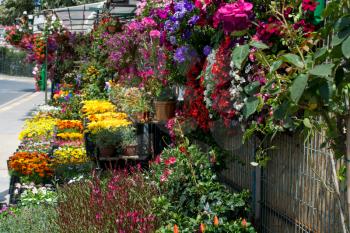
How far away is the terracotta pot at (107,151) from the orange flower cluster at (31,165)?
2.44ft

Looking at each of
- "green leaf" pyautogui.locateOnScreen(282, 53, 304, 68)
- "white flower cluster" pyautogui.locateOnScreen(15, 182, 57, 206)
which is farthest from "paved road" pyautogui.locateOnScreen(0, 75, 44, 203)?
"green leaf" pyautogui.locateOnScreen(282, 53, 304, 68)

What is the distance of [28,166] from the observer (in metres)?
8.12

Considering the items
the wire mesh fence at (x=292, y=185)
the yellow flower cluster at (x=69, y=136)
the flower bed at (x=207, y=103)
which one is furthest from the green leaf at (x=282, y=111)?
the yellow flower cluster at (x=69, y=136)

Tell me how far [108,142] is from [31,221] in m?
2.46

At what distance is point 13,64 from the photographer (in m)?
53.8

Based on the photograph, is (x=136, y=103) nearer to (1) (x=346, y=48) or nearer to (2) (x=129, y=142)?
(2) (x=129, y=142)

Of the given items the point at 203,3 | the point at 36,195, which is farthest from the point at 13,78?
the point at 203,3

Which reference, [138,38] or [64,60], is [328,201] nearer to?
[138,38]

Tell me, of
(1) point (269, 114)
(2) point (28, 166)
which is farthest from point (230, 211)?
(2) point (28, 166)

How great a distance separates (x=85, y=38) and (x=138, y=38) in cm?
964

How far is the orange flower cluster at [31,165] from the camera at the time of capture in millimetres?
8039

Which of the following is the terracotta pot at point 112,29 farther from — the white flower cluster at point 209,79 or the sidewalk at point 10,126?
the white flower cluster at point 209,79

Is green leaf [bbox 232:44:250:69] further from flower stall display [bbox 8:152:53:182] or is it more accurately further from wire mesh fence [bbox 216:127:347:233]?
flower stall display [bbox 8:152:53:182]

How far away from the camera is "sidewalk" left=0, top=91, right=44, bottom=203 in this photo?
9.92 metres
